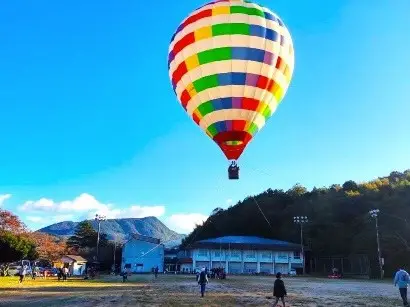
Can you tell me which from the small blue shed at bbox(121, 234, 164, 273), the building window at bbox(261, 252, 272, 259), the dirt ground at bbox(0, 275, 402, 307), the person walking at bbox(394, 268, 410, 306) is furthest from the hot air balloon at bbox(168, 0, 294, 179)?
the small blue shed at bbox(121, 234, 164, 273)

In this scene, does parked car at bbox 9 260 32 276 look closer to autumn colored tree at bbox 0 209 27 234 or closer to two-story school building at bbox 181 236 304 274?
autumn colored tree at bbox 0 209 27 234

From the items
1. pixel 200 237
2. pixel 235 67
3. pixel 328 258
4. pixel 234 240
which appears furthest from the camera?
pixel 200 237

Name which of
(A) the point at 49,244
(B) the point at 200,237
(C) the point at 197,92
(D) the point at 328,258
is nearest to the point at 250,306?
(C) the point at 197,92

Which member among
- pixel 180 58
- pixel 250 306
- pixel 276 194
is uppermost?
pixel 276 194

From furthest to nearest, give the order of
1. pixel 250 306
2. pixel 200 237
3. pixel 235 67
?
1. pixel 200 237
2. pixel 235 67
3. pixel 250 306

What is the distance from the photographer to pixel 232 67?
66.1ft

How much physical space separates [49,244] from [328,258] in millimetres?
50470

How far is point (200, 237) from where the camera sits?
11788 cm

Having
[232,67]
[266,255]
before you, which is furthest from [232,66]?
[266,255]

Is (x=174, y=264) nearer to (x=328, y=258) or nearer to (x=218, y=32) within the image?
(x=328, y=258)

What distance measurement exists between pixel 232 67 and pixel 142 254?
71300 millimetres

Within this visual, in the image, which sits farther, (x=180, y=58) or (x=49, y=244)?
(x=49, y=244)

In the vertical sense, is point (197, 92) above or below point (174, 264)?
above

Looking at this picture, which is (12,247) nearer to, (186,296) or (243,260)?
(243,260)
